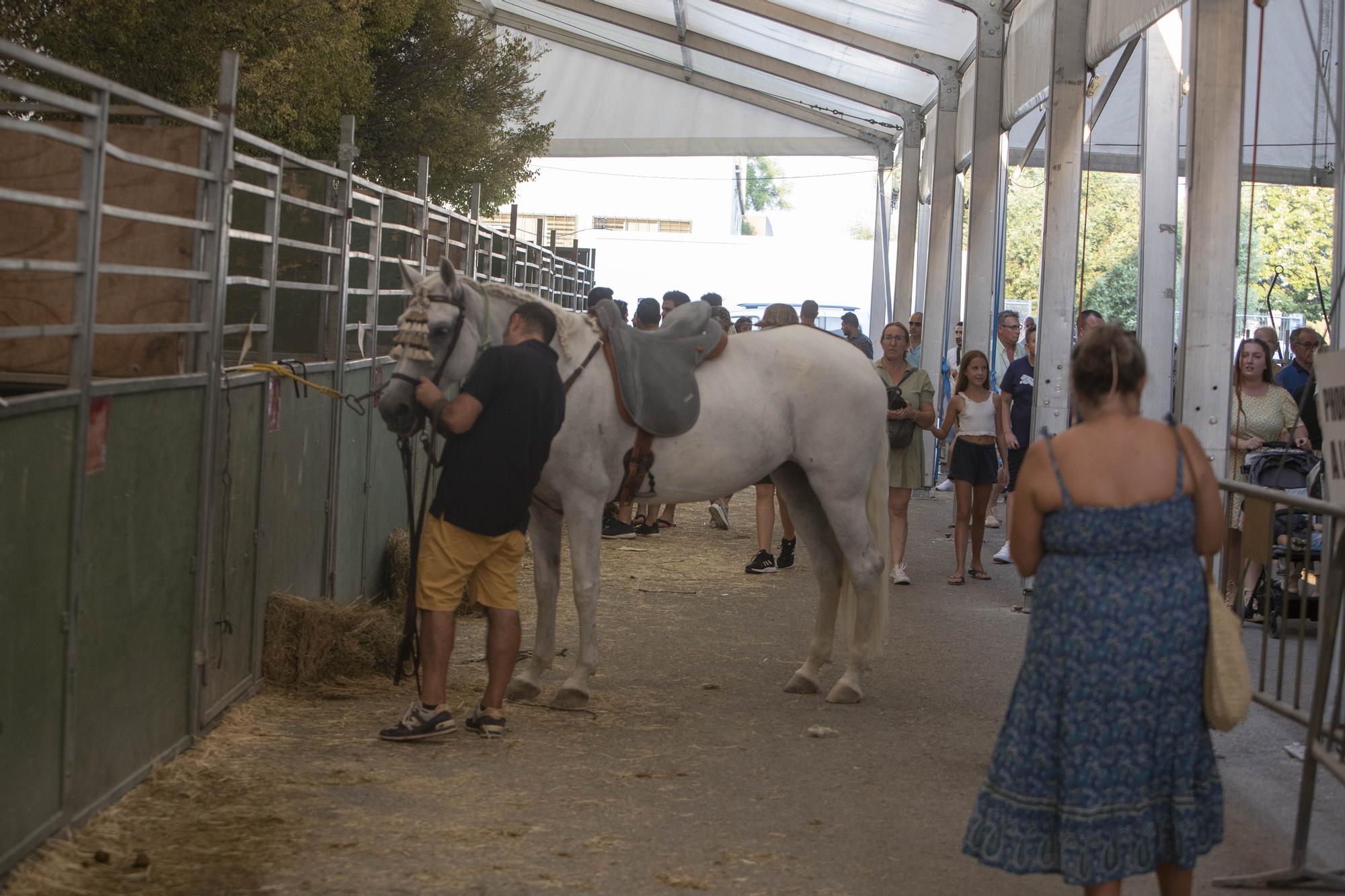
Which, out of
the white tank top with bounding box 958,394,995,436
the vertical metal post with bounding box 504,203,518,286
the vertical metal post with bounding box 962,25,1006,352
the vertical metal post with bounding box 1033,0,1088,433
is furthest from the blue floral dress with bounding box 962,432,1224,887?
the vertical metal post with bounding box 962,25,1006,352

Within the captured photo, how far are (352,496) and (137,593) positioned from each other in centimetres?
310

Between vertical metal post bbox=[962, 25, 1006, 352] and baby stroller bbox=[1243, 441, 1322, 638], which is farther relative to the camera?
vertical metal post bbox=[962, 25, 1006, 352]

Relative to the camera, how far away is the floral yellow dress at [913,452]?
34.0 ft

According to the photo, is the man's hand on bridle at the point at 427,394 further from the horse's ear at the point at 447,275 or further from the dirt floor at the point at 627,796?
the dirt floor at the point at 627,796

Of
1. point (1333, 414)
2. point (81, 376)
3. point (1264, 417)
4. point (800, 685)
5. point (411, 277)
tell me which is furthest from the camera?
point (1264, 417)

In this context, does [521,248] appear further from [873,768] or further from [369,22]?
[873,768]

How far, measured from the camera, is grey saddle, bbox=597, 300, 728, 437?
20.9ft

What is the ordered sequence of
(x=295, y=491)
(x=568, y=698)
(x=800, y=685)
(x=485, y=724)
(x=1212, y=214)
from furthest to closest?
(x=1212, y=214)
(x=800, y=685)
(x=295, y=491)
(x=568, y=698)
(x=485, y=724)

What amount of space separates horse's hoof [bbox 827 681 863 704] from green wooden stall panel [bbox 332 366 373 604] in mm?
2672

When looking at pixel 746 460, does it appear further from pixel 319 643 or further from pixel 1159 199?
pixel 1159 199

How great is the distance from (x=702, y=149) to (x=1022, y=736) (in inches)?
→ 1016

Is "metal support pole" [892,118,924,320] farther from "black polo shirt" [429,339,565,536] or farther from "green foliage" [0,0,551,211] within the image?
"black polo shirt" [429,339,565,536]

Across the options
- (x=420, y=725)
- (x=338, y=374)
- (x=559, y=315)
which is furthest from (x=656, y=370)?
(x=420, y=725)

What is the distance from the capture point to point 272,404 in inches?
239
